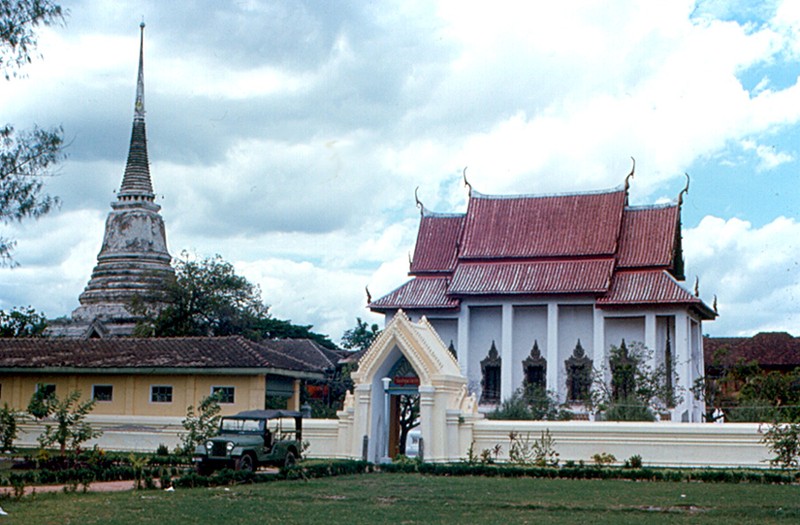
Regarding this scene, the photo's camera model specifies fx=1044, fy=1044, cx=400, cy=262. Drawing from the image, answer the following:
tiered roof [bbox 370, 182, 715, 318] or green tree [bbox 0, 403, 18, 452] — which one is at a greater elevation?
tiered roof [bbox 370, 182, 715, 318]

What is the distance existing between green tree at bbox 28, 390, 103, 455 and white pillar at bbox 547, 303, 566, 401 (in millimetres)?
16908

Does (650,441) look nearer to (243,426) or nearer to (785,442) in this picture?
(785,442)

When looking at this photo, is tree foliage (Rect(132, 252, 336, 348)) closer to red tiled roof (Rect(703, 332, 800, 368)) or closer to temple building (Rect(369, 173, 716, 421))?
temple building (Rect(369, 173, 716, 421))

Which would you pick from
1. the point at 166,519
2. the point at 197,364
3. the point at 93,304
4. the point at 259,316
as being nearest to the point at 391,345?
the point at 197,364

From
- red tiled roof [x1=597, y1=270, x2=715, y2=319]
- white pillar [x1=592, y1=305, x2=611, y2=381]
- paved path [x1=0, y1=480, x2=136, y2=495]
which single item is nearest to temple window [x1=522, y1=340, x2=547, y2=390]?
white pillar [x1=592, y1=305, x2=611, y2=381]

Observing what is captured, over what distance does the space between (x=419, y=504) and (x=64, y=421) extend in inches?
428

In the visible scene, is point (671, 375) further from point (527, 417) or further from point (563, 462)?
point (563, 462)

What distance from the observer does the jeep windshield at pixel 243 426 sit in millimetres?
20844

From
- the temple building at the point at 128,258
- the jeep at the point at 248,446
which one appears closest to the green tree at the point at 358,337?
the temple building at the point at 128,258

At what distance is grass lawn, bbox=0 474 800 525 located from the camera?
12.9 meters

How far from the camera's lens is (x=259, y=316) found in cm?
4872

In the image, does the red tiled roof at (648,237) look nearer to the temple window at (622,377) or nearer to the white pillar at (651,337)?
the white pillar at (651,337)

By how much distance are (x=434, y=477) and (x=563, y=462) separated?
5066 mm

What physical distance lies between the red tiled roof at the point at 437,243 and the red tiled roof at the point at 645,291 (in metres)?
6.73
